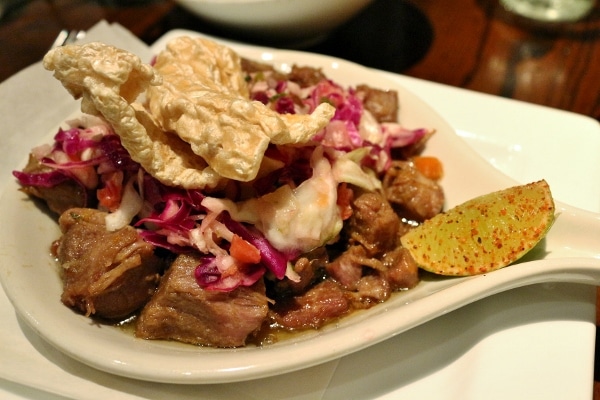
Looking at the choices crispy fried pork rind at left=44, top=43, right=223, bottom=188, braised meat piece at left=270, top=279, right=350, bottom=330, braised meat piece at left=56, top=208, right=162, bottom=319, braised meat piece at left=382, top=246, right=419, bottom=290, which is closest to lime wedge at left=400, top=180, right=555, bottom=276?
braised meat piece at left=382, top=246, right=419, bottom=290

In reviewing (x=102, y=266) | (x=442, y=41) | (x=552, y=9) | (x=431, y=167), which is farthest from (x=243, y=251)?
(x=552, y=9)

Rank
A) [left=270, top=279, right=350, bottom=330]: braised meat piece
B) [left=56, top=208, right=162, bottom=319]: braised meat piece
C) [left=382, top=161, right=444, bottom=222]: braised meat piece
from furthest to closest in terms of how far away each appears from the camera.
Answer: [left=382, top=161, right=444, bottom=222]: braised meat piece, [left=270, top=279, right=350, bottom=330]: braised meat piece, [left=56, top=208, right=162, bottom=319]: braised meat piece

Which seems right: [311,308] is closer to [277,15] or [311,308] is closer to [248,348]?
[248,348]

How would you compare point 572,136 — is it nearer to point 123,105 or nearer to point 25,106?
point 123,105

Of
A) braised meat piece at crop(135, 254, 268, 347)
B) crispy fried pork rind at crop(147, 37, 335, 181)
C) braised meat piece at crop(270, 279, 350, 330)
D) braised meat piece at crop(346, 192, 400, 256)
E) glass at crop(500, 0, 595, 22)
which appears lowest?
braised meat piece at crop(270, 279, 350, 330)

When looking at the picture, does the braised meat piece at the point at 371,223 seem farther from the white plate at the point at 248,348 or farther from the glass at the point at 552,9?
the glass at the point at 552,9

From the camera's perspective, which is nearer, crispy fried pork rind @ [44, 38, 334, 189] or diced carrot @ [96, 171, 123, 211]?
crispy fried pork rind @ [44, 38, 334, 189]

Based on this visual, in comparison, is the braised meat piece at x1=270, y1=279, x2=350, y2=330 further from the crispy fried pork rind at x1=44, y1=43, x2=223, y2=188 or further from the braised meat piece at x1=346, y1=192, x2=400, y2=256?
the crispy fried pork rind at x1=44, y1=43, x2=223, y2=188
